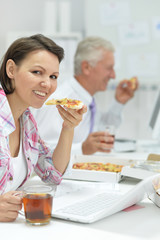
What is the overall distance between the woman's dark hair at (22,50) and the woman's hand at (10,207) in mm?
490

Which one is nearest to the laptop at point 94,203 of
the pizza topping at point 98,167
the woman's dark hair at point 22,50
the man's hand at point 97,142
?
the pizza topping at point 98,167

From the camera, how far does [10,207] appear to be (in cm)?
88

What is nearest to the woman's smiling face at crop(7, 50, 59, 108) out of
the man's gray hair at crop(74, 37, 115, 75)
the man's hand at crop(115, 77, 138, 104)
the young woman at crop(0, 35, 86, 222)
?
the young woman at crop(0, 35, 86, 222)

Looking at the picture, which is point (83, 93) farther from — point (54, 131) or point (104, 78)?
point (54, 131)

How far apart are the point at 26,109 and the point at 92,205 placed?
524 millimetres

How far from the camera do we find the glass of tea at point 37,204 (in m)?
0.83

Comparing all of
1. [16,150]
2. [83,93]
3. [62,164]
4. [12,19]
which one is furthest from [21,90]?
[12,19]

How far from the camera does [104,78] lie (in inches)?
105

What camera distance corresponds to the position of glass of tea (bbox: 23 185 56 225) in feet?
2.73

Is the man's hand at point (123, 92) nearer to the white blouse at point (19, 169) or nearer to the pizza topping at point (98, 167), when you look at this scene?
the pizza topping at point (98, 167)

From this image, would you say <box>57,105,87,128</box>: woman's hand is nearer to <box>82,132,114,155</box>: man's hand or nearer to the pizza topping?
the pizza topping

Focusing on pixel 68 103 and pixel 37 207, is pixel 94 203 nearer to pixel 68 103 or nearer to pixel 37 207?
pixel 37 207

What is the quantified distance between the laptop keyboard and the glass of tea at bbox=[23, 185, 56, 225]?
9cm

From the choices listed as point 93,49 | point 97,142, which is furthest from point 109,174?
point 93,49
